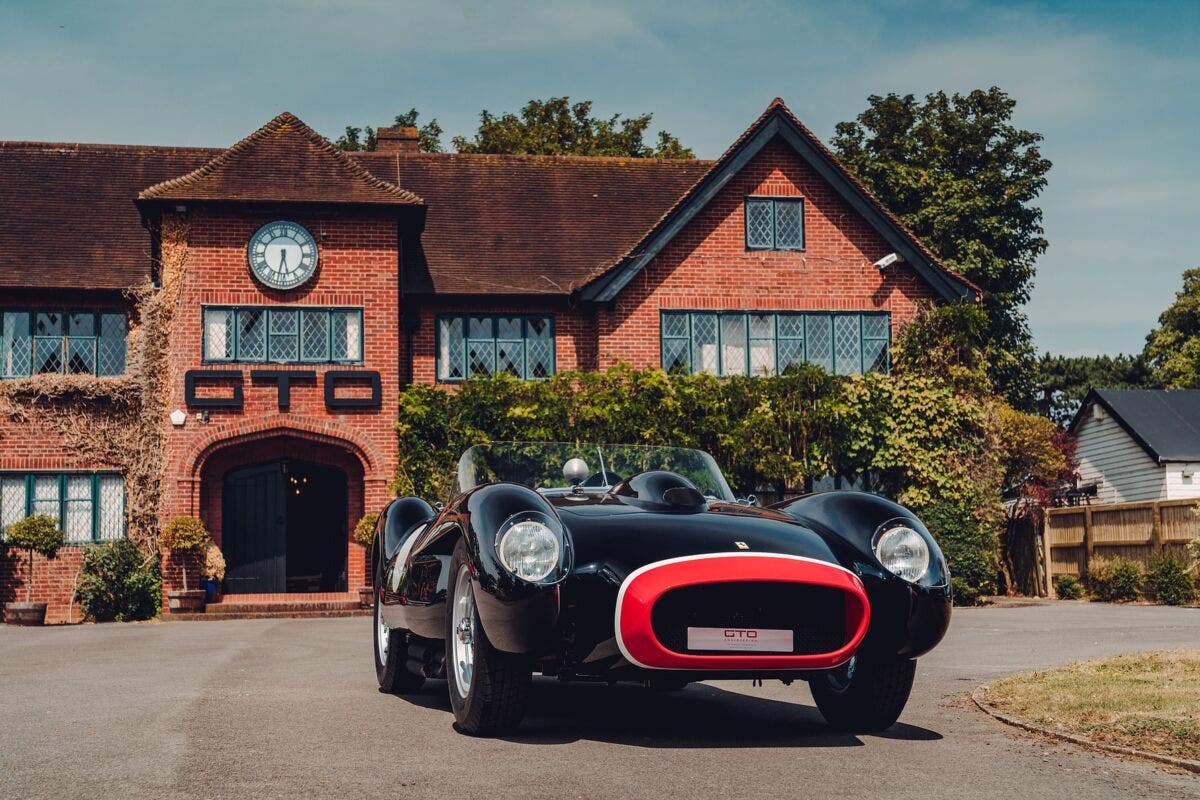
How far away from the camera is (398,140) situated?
2959 centimetres

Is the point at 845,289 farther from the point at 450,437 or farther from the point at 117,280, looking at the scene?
the point at 117,280

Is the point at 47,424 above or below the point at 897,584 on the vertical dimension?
above

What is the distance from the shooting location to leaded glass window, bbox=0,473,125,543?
23.3 metres

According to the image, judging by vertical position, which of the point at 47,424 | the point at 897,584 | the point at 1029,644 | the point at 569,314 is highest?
the point at 569,314

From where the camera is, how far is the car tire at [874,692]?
656 centimetres

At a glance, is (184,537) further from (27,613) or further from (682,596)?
(682,596)

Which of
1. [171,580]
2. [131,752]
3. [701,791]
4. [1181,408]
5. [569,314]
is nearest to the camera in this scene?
[701,791]

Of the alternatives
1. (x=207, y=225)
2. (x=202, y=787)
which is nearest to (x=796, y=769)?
(x=202, y=787)

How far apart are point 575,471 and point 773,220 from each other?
17.9 metres

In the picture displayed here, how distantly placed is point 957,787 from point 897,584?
1.36m

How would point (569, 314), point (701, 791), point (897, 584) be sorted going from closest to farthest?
point (701, 791), point (897, 584), point (569, 314)

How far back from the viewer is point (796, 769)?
5520mm

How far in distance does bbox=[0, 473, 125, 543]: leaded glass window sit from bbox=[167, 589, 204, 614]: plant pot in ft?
7.37

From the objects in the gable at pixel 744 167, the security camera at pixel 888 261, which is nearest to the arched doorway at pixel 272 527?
the gable at pixel 744 167
